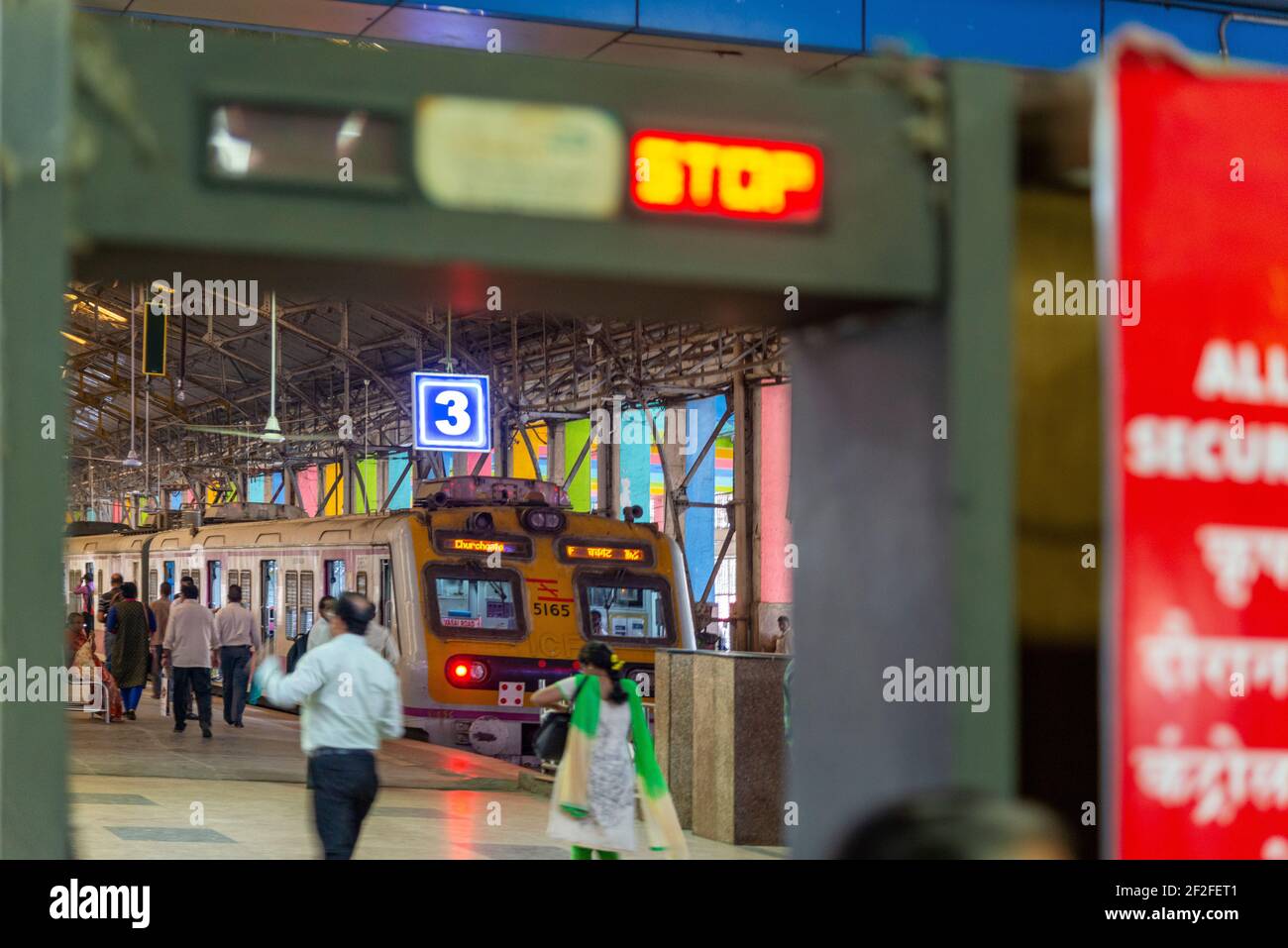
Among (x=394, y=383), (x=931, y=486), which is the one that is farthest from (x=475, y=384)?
(x=931, y=486)

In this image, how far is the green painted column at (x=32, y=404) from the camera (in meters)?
3.39

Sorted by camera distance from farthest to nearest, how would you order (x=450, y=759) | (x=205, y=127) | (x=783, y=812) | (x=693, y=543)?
1. (x=693, y=543)
2. (x=450, y=759)
3. (x=783, y=812)
4. (x=205, y=127)

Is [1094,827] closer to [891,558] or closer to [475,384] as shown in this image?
[891,558]

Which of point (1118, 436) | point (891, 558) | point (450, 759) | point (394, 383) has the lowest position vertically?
point (450, 759)

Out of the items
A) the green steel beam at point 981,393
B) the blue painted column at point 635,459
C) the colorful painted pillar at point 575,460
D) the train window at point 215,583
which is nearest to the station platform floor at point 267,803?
the green steel beam at point 981,393

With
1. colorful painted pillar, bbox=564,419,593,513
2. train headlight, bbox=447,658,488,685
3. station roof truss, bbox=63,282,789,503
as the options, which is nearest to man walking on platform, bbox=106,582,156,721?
train headlight, bbox=447,658,488,685

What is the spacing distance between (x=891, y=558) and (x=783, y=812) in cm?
847

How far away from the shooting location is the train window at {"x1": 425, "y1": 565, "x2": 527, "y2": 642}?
1886cm

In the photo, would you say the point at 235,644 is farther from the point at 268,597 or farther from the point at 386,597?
the point at 268,597

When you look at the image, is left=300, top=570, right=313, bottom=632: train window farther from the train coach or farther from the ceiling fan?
the ceiling fan

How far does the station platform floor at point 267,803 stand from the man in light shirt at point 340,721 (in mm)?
2595

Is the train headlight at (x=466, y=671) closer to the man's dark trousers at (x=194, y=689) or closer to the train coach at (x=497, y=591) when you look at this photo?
the train coach at (x=497, y=591)

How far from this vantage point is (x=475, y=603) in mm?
19141

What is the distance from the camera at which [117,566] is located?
3259 cm
